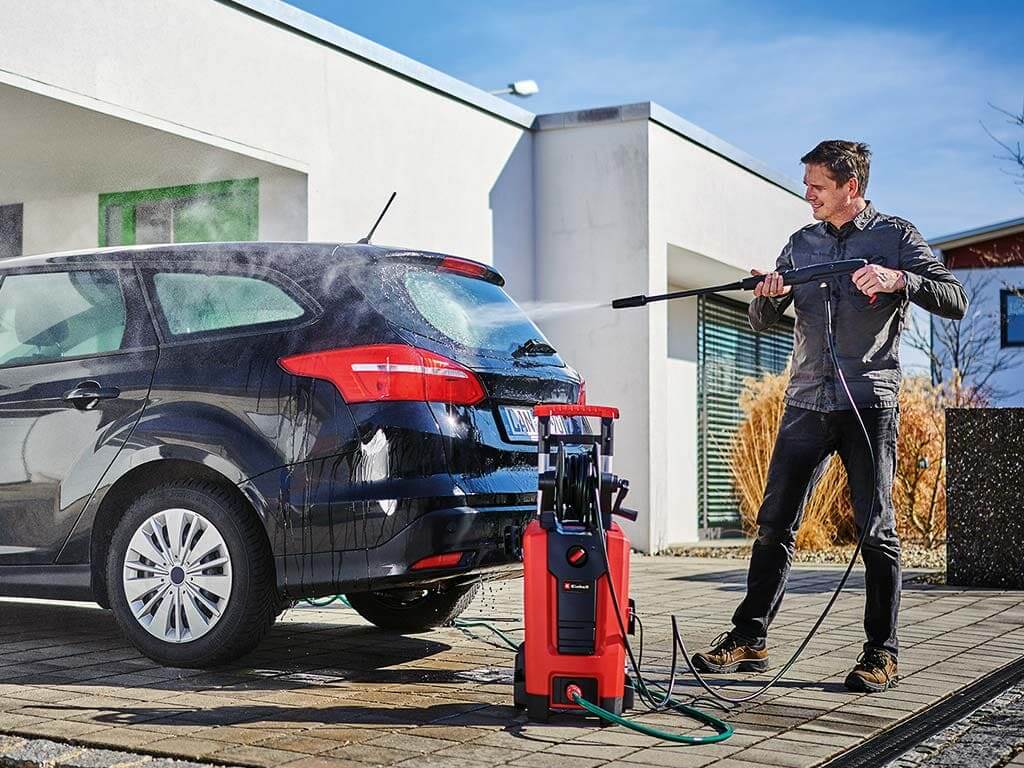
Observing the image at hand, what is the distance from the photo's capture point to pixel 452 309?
219 inches

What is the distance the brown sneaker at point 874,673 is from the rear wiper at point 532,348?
5.71 ft

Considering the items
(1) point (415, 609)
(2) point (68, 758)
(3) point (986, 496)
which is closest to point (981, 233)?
(3) point (986, 496)

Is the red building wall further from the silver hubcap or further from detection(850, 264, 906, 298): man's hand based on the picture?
the silver hubcap

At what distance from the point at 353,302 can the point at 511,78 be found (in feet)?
42.5

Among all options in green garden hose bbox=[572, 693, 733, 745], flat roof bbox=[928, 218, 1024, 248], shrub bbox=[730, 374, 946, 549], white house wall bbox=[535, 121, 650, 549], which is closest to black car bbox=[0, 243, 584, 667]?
green garden hose bbox=[572, 693, 733, 745]

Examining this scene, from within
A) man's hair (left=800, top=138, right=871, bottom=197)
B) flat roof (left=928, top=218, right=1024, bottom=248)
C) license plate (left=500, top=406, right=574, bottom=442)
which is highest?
flat roof (left=928, top=218, right=1024, bottom=248)

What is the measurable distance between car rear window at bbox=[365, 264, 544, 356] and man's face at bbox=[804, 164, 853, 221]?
4.18 feet

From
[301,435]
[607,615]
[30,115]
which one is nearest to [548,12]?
[30,115]

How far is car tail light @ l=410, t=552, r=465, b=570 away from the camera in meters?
5.00

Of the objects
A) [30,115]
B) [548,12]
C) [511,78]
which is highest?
[511,78]

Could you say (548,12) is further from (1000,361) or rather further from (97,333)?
(1000,361)

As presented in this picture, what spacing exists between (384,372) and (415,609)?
185 cm

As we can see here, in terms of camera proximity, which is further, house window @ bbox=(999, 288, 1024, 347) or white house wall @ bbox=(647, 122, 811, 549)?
house window @ bbox=(999, 288, 1024, 347)

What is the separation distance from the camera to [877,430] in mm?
5332
